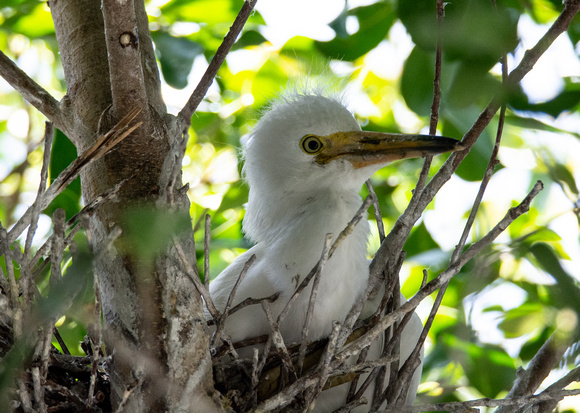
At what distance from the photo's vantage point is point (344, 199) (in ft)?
5.77

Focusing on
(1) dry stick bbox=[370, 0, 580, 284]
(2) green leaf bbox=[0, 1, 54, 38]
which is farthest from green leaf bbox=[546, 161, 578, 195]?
(2) green leaf bbox=[0, 1, 54, 38]

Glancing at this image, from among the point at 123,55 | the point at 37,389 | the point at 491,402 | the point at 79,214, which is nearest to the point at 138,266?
the point at 79,214

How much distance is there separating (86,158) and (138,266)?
0.24 meters

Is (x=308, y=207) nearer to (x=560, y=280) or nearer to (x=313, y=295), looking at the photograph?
(x=313, y=295)

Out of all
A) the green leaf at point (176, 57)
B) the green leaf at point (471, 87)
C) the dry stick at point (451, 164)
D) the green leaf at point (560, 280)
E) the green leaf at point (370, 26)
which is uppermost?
the green leaf at point (176, 57)

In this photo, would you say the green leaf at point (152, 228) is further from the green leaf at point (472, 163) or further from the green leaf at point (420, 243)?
the green leaf at point (420, 243)

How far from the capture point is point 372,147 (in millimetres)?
1739

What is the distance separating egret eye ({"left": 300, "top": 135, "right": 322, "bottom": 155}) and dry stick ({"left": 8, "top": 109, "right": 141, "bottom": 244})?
69 cm

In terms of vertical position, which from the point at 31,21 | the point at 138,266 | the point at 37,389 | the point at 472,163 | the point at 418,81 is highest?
the point at 31,21

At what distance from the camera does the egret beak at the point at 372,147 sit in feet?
5.09

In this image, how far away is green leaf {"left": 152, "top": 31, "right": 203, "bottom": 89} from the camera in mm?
1867

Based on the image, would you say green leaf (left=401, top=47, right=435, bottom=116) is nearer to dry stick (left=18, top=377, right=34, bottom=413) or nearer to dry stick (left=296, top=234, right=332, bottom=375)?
dry stick (left=296, top=234, right=332, bottom=375)

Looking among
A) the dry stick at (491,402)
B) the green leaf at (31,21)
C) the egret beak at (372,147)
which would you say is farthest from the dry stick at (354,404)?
the green leaf at (31,21)

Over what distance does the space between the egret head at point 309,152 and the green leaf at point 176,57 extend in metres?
0.29
